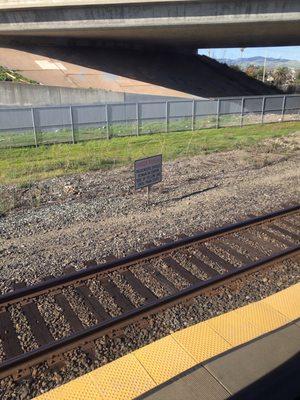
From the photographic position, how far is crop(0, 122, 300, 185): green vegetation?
15093mm

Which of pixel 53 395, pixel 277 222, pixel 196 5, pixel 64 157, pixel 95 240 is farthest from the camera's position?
pixel 196 5

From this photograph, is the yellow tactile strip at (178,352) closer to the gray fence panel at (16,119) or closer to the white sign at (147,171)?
the white sign at (147,171)

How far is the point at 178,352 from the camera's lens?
17.1 feet

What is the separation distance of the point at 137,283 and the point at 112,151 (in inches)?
491

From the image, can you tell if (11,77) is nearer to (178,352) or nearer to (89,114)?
(89,114)

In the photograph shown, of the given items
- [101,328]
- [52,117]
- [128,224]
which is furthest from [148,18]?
[101,328]

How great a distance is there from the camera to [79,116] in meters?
22.2

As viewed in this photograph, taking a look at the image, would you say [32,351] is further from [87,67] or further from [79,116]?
[87,67]

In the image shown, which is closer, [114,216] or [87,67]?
[114,216]

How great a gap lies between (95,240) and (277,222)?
4.37 m

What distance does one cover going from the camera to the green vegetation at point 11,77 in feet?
100.0

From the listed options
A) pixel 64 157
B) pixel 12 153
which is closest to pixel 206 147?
pixel 64 157

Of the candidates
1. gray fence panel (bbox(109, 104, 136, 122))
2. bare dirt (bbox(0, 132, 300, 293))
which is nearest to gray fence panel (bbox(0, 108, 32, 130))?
gray fence panel (bbox(109, 104, 136, 122))

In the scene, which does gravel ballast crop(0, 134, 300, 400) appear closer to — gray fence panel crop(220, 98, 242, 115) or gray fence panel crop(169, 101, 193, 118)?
gray fence panel crop(169, 101, 193, 118)
